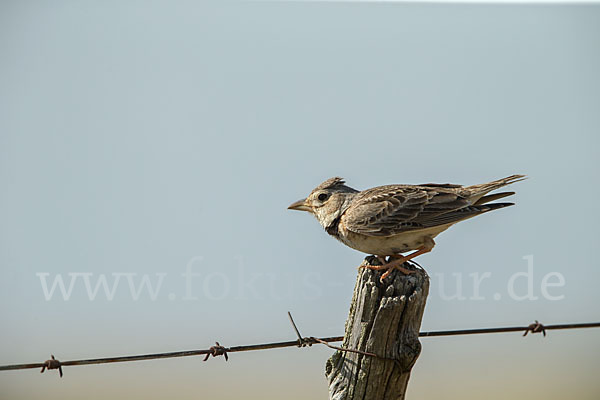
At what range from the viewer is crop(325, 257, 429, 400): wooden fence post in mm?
3115

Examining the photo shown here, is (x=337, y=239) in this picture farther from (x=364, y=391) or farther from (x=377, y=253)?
(x=364, y=391)

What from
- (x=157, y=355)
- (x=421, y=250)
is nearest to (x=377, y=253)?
(x=421, y=250)

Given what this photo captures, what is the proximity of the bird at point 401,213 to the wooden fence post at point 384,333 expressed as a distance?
667 mm

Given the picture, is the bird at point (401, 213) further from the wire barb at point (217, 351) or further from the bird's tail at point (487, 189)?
the wire barb at point (217, 351)

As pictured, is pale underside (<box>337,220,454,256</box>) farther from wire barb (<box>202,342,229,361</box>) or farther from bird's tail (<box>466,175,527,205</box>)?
wire barb (<box>202,342,229,361</box>)

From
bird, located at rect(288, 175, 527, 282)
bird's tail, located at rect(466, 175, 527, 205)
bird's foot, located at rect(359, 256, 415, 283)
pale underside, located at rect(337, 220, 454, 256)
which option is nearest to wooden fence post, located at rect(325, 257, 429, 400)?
bird's foot, located at rect(359, 256, 415, 283)

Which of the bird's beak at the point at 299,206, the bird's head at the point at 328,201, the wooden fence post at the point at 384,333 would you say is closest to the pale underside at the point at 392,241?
the bird's head at the point at 328,201

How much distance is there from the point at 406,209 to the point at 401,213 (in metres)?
Answer: 0.06

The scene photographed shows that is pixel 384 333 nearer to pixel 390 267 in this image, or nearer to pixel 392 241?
pixel 390 267

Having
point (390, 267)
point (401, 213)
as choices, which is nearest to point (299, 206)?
point (401, 213)

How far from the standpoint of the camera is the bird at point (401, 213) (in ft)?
13.4

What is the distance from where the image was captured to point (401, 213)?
4168mm

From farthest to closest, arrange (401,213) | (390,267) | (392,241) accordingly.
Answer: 1. (401,213)
2. (392,241)
3. (390,267)

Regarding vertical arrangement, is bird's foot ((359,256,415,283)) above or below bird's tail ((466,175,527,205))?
below
